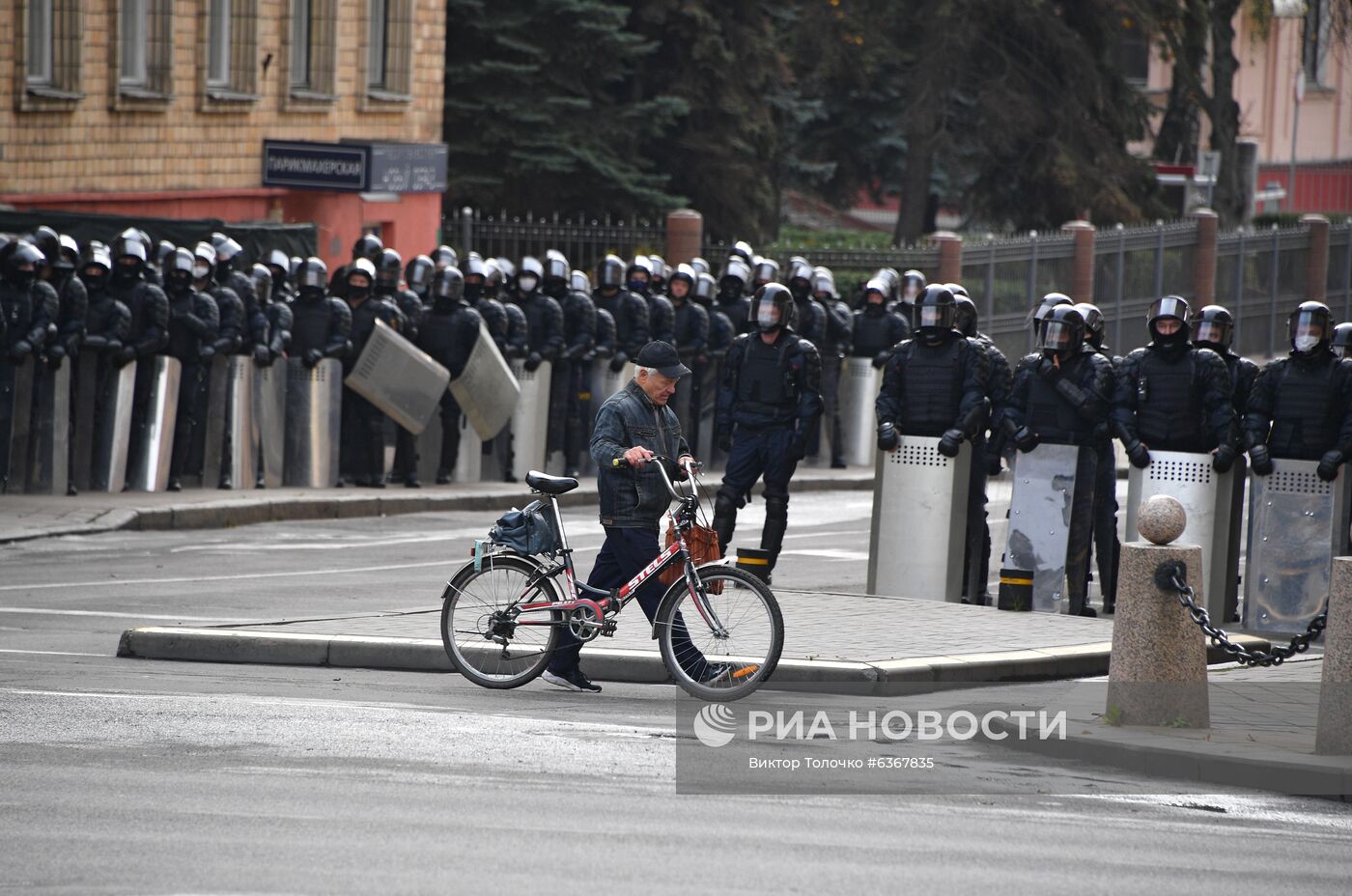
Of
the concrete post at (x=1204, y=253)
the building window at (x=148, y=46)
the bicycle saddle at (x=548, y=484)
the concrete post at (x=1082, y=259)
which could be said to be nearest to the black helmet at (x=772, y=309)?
the bicycle saddle at (x=548, y=484)

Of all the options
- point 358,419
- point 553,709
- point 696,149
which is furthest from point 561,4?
point 553,709

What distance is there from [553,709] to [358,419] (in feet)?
32.8

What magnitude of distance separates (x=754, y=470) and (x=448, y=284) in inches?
229

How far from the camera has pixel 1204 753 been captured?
28.2 ft

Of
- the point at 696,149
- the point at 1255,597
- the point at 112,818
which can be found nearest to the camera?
the point at 112,818

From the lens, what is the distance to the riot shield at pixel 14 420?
16859 mm

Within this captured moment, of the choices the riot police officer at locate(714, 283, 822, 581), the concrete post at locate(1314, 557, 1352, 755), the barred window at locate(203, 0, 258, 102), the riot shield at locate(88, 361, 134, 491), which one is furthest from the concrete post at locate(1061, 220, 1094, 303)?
the concrete post at locate(1314, 557, 1352, 755)

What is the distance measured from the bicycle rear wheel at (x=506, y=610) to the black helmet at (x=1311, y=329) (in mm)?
5224

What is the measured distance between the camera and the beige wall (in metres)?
24.0

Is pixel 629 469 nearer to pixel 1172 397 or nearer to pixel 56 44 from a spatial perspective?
pixel 1172 397

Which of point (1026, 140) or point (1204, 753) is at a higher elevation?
point (1026, 140)

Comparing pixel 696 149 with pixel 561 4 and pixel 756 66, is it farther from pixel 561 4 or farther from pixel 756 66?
pixel 561 4

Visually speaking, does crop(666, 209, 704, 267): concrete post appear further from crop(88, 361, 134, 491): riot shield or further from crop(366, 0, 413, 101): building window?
crop(88, 361, 134, 491): riot shield

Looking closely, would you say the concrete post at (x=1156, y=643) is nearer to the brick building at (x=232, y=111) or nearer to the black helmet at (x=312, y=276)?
the black helmet at (x=312, y=276)
